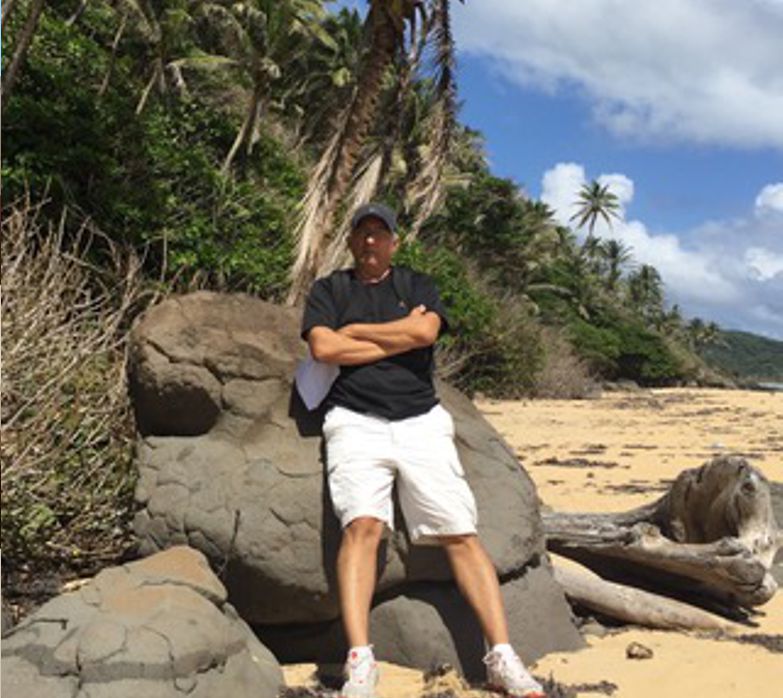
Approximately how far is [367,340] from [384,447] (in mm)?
513

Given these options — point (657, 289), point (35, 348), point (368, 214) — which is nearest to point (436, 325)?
point (368, 214)

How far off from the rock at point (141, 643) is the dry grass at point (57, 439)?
834 millimetres

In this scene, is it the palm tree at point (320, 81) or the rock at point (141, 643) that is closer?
the rock at point (141, 643)

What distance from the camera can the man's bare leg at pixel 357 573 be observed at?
401cm

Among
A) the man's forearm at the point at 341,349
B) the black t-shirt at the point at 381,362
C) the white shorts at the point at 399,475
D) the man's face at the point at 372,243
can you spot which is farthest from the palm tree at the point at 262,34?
the white shorts at the point at 399,475

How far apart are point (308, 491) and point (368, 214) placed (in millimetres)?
1367

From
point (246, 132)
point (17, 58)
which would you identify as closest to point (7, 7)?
point (17, 58)

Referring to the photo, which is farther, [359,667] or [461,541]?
[461,541]

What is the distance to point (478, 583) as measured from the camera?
166 inches

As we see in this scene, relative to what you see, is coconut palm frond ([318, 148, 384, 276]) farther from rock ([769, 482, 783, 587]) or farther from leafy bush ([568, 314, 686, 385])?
leafy bush ([568, 314, 686, 385])

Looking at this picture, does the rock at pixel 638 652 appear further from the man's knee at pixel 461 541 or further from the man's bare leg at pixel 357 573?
the man's bare leg at pixel 357 573

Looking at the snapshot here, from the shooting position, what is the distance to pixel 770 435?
64.6 ft

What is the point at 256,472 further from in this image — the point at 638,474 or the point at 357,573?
the point at 638,474

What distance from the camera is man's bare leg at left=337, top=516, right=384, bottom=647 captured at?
4.01m
